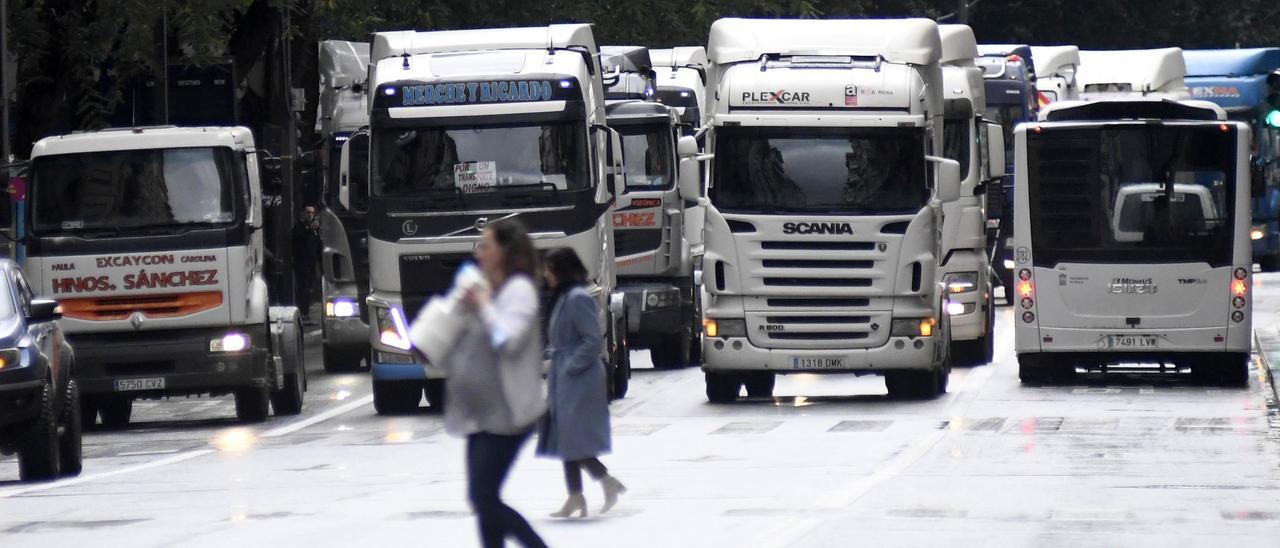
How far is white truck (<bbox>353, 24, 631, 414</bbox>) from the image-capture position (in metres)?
20.8

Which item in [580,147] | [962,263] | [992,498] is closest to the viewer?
[992,498]

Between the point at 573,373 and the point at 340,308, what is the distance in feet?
50.6

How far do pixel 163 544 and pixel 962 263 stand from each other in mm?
15579

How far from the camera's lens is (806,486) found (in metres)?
14.6

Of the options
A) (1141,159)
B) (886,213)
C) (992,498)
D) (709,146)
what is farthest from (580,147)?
(992,498)

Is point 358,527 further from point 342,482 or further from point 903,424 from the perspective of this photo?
point 903,424

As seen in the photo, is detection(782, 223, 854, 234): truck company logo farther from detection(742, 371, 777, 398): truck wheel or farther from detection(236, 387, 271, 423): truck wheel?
detection(236, 387, 271, 423): truck wheel

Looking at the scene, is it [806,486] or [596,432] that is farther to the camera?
[806,486]

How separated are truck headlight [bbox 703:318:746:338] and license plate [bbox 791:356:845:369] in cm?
54

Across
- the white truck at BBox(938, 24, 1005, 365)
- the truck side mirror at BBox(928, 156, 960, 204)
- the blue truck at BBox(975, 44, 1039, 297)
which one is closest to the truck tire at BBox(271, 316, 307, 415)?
the truck side mirror at BBox(928, 156, 960, 204)

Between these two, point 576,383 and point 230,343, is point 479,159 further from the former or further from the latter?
point 576,383

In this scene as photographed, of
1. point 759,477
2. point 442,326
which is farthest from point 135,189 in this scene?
point 442,326

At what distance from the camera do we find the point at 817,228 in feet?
70.4

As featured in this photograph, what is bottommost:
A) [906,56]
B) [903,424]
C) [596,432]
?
[903,424]
